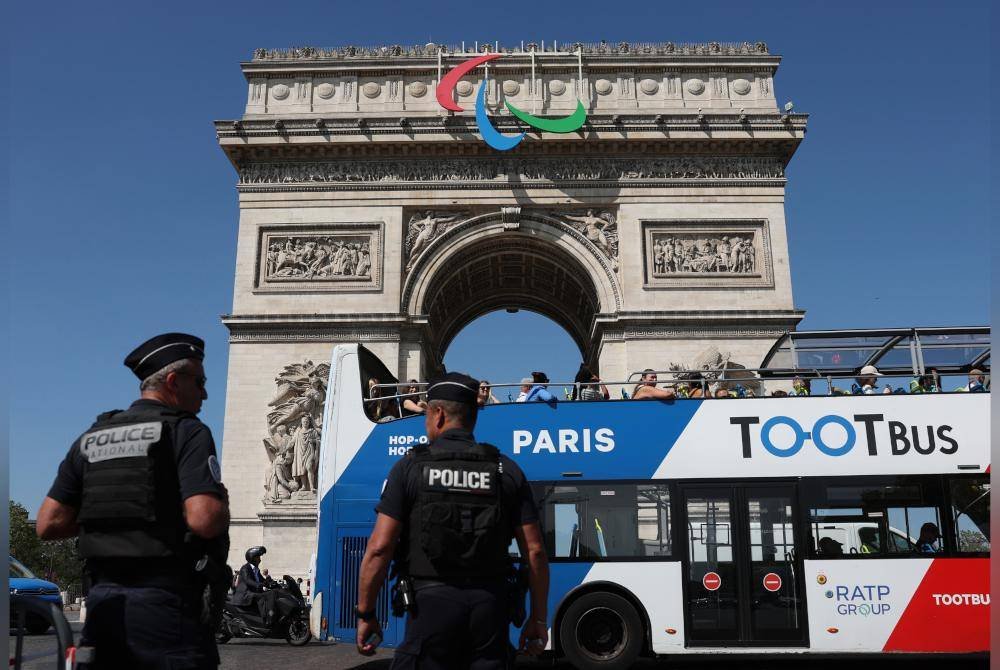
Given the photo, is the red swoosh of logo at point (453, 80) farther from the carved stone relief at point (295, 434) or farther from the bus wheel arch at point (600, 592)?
the bus wheel arch at point (600, 592)

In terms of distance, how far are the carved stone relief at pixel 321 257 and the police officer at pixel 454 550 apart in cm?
1988

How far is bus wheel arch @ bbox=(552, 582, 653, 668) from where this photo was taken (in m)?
8.54

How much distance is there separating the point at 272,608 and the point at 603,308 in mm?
13347

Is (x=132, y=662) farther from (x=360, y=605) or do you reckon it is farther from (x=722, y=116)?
(x=722, y=116)

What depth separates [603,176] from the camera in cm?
2386

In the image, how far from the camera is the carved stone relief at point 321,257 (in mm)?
23141

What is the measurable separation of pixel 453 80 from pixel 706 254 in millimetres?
9045

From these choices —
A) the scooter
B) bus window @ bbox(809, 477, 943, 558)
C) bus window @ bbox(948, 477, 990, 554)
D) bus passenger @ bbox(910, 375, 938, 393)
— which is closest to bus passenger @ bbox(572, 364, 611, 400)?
bus window @ bbox(809, 477, 943, 558)

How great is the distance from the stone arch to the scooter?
443 inches

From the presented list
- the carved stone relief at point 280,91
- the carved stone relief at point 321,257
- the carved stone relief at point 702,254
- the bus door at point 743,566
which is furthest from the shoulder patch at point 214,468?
the carved stone relief at point 280,91

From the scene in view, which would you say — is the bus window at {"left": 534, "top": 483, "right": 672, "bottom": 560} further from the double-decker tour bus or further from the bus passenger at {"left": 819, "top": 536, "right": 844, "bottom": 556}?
the bus passenger at {"left": 819, "top": 536, "right": 844, "bottom": 556}

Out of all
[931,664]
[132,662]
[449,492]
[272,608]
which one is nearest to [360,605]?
[449,492]

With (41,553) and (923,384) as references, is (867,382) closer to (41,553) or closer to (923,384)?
(923,384)

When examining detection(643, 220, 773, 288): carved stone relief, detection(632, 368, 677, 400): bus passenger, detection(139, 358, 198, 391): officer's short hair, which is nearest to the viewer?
detection(139, 358, 198, 391): officer's short hair
